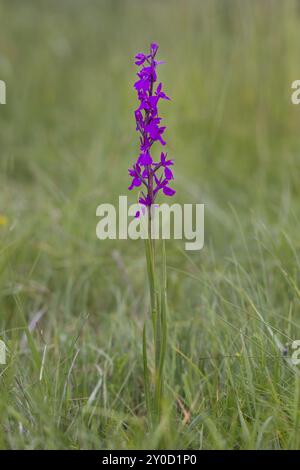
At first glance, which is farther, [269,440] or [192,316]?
[192,316]

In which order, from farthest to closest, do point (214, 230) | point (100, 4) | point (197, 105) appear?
point (100, 4)
point (197, 105)
point (214, 230)

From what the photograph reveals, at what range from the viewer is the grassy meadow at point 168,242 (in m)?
1.72

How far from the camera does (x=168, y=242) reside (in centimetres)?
327

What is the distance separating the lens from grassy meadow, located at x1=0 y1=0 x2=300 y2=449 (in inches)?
67.8

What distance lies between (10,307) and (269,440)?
56.6 inches

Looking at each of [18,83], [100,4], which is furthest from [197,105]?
[100,4]

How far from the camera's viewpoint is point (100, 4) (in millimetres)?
8195

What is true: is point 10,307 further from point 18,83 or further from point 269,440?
point 18,83

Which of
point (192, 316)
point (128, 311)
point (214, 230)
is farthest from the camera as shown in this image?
point (214, 230)
